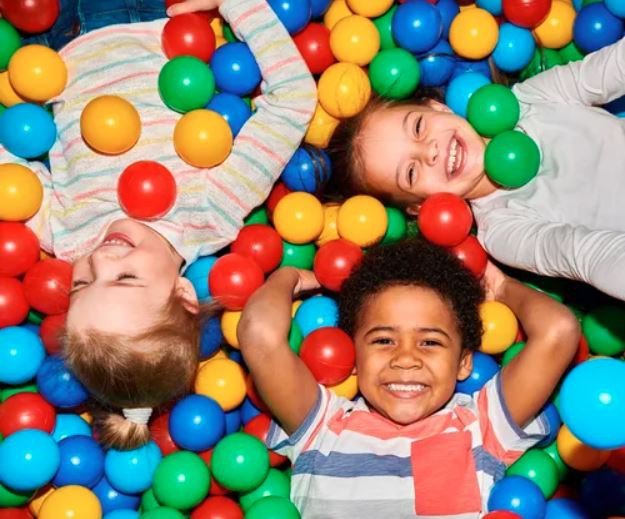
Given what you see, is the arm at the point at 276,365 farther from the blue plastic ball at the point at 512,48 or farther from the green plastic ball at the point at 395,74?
the blue plastic ball at the point at 512,48

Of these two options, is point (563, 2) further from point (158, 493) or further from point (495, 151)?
point (158, 493)

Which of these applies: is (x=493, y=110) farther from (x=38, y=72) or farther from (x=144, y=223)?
(x=38, y=72)

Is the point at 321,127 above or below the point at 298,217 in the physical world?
above

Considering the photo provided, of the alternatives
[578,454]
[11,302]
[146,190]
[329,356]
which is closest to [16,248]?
[11,302]

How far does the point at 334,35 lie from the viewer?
7.30 feet

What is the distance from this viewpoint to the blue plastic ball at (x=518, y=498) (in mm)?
1749

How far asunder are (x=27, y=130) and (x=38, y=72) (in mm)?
123

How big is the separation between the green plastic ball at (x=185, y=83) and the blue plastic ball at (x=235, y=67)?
0.04 metres

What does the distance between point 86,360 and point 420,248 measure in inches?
26.7

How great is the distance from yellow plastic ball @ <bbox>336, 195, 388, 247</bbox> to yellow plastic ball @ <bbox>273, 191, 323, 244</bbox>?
0.06m

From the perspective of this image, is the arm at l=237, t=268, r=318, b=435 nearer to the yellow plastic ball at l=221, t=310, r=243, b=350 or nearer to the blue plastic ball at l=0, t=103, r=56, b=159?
the yellow plastic ball at l=221, t=310, r=243, b=350

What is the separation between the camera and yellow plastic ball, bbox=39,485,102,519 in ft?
6.03

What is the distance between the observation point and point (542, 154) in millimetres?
2096

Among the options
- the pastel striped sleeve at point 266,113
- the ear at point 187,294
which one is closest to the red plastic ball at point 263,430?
the ear at point 187,294
